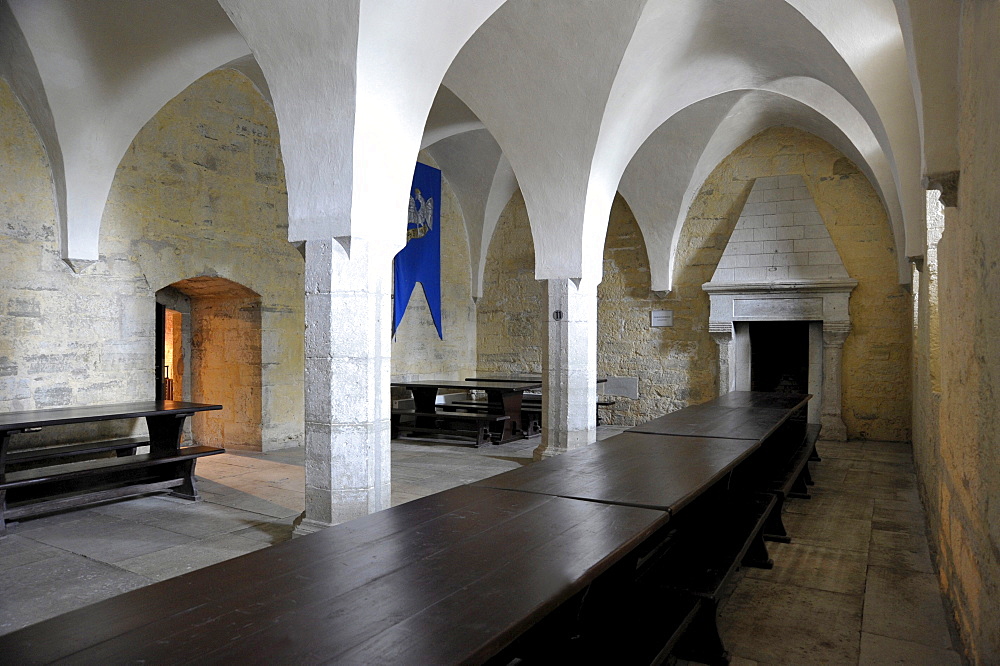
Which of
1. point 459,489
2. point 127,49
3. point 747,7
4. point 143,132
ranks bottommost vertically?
point 459,489

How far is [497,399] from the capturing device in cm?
811

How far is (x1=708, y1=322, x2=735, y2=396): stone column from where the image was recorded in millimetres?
9250

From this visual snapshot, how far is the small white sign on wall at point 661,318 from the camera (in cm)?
988

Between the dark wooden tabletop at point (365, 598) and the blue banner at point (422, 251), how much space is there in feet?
24.8

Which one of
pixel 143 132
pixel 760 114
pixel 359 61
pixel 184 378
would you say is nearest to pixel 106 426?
pixel 184 378

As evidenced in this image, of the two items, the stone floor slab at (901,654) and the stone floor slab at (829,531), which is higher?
the stone floor slab at (901,654)

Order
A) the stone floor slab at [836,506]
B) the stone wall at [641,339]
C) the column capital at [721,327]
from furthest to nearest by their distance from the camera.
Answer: the stone wall at [641,339] < the column capital at [721,327] < the stone floor slab at [836,506]

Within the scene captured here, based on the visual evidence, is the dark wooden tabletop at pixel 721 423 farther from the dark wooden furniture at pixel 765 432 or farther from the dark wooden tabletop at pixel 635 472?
the dark wooden tabletop at pixel 635 472

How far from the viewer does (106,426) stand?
621 cm

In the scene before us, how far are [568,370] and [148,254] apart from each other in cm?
423

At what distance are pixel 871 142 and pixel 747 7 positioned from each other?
3096 mm

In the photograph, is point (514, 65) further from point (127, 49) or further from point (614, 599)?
point (614, 599)

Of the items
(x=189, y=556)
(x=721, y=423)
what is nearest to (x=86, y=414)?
(x=189, y=556)

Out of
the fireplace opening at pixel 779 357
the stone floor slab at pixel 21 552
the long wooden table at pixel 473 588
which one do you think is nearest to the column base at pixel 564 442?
the long wooden table at pixel 473 588
